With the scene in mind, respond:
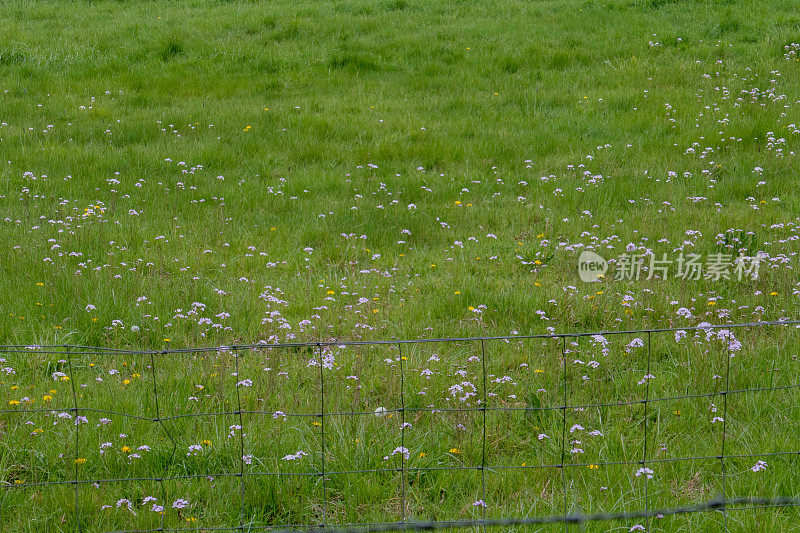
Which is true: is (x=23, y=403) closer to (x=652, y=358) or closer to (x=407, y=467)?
(x=407, y=467)

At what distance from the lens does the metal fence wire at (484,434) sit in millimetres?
3496

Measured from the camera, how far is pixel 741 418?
4.31 metres

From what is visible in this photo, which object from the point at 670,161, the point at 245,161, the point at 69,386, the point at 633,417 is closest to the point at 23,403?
the point at 69,386

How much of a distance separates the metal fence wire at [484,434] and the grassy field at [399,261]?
22mm

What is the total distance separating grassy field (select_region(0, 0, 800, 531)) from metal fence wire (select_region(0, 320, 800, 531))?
2cm

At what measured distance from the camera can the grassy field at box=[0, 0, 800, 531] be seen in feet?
12.5

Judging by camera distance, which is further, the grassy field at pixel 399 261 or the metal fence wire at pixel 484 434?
the grassy field at pixel 399 261

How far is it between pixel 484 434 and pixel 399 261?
3481 millimetres

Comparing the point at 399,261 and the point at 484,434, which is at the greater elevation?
the point at 484,434

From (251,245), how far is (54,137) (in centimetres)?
461

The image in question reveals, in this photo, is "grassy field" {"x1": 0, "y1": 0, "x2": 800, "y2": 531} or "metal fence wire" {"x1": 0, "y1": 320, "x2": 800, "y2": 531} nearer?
"metal fence wire" {"x1": 0, "y1": 320, "x2": 800, "y2": 531}

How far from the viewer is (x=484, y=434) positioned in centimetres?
360

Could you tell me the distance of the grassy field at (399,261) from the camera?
3824 mm

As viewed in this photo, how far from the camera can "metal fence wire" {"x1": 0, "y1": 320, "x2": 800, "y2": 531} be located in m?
3.50
